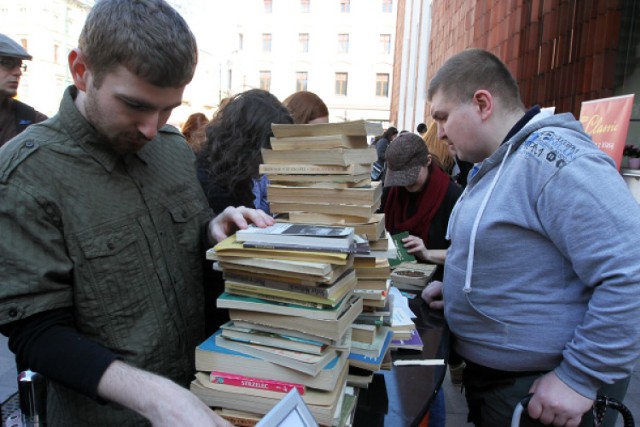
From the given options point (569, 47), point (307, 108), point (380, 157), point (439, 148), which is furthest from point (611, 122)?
point (307, 108)

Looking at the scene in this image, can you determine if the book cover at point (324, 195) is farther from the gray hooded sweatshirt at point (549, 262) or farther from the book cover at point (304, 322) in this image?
the gray hooded sweatshirt at point (549, 262)

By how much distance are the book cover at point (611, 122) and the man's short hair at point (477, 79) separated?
377 centimetres

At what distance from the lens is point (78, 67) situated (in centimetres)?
101

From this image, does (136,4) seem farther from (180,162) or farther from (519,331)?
(519,331)

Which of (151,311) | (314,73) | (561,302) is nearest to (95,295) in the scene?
(151,311)

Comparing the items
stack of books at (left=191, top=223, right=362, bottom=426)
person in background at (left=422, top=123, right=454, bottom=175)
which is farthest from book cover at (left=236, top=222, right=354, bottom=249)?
person in background at (left=422, top=123, right=454, bottom=175)

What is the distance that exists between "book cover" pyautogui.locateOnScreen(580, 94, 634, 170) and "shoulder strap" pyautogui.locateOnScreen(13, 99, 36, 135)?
5.43m

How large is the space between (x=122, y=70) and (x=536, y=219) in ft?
4.04

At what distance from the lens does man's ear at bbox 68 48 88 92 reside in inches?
39.4

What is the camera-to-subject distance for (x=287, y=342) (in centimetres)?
102

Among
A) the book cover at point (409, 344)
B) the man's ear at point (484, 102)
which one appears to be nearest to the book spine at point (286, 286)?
the book cover at point (409, 344)

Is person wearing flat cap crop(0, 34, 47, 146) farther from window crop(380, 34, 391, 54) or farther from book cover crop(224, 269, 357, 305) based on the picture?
window crop(380, 34, 391, 54)

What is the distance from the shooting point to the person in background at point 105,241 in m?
0.89

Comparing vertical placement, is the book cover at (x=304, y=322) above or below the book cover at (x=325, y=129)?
below
